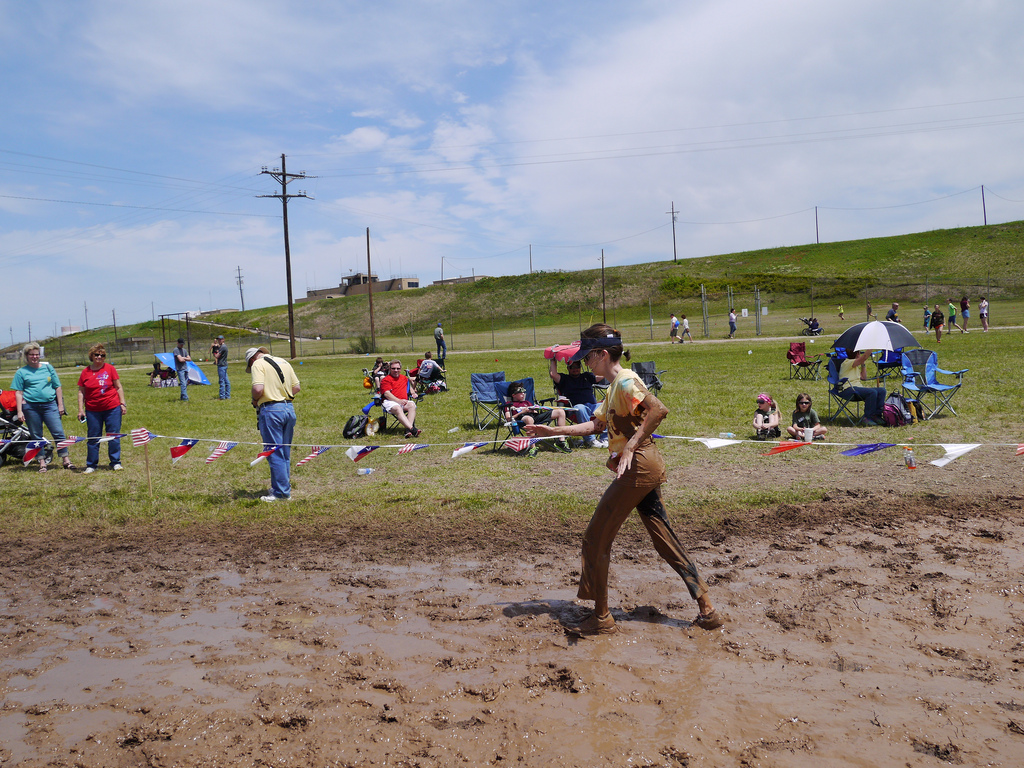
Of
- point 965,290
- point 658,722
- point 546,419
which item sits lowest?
point 658,722

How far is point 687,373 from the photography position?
20.8 m

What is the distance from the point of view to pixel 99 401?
10.0 meters

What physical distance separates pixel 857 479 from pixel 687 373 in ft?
41.0

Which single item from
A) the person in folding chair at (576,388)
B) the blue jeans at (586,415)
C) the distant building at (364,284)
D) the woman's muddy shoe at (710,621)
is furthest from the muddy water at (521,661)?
the distant building at (364,284)

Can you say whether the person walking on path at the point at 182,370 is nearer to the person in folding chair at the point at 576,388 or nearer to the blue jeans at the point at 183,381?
the blue jeans at the point at 183,381

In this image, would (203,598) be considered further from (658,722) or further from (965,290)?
(965,290)

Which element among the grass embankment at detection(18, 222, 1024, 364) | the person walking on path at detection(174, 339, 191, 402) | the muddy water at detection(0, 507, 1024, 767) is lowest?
the muddy water at detection(0, 507, 1024, 767)

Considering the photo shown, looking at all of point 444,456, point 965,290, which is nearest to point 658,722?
point 444,456

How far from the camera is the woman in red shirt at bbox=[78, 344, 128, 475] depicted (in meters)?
9.92

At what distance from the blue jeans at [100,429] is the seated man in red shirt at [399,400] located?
4.25 m

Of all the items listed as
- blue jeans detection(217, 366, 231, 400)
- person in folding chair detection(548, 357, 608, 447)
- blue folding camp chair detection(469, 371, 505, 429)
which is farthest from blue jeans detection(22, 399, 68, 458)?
blue jeans detection(217, 366, 231, 400)

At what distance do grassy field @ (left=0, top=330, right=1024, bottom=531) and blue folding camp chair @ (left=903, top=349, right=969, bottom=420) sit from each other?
387 mm

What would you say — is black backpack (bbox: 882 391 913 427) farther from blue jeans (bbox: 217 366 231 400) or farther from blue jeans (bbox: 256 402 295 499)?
blue jeans (bbox: 217 366 231 400)

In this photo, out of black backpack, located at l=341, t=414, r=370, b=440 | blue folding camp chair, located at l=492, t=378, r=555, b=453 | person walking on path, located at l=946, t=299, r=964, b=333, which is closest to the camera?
blue folding camp chair, located at l=492, t=378, r=555, b=453
